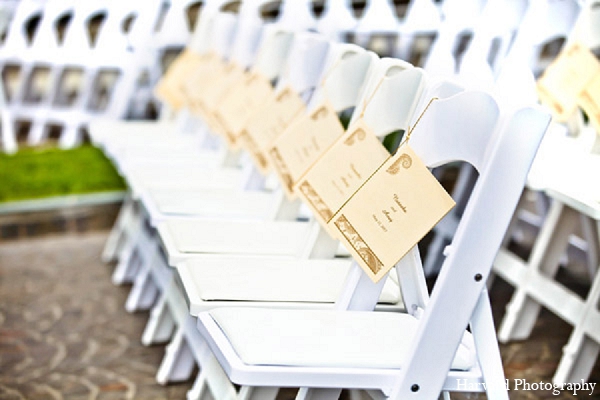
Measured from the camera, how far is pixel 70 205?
5164mm

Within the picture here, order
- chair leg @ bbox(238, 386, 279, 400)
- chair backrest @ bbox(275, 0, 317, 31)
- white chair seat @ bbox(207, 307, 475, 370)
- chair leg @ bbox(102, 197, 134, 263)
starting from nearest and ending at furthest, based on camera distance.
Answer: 1. white chair seat @ bbox(207, 307, 475, 370)
2. chair leg @ bbox(238, 386, 279, 400)
3. chair leg @ bbox(102, 197, 134, 263)
4. chair backrest @ bbox(275, 0, 317, 31)

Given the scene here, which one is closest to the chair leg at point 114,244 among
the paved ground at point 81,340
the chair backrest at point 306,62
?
the paved ground at point 81,340

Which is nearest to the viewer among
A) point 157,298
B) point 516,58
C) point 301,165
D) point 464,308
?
point 464,308

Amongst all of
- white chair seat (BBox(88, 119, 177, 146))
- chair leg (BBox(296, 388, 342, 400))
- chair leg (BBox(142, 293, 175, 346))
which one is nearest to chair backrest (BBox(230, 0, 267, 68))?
white chair seat (BBox(88, 119, 177, 146))

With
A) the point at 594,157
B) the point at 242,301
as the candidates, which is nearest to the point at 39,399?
the point at 242,301

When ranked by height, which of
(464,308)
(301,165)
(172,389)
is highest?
(464,308)

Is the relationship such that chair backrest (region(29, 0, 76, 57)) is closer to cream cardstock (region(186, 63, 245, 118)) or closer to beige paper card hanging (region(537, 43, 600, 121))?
cream cardstock (region(186, 63, 245, 118))

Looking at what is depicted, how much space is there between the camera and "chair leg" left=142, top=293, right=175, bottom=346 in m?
3.57

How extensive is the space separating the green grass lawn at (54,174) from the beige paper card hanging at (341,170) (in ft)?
10.2

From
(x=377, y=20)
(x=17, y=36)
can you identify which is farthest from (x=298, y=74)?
(x=17, y=36)

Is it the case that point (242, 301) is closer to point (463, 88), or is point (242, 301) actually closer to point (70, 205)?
point (463, 88)

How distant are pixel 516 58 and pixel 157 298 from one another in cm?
213

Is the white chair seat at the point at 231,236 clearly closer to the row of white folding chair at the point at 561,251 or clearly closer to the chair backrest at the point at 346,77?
the chair backrest at the point at 346,77

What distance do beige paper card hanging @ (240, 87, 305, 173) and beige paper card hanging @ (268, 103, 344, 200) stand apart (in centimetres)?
22
